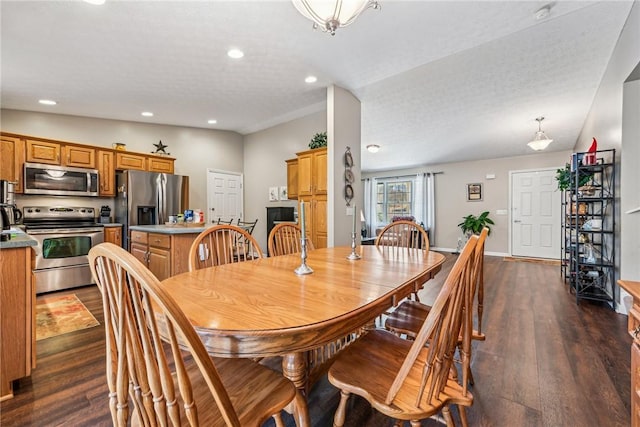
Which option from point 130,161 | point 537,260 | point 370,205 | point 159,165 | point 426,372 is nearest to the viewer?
point 426,372

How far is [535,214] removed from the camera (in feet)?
20.5

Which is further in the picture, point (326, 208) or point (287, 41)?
point (326, 208)

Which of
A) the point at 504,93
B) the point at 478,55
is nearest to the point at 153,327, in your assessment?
the point at 478,55

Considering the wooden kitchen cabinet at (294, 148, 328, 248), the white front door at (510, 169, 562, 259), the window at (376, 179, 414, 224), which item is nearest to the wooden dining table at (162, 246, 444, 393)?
the wooden kitchen cabinet at (294, 148, 328, 248)

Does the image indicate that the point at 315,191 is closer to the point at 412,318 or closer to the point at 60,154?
the point at 412,318

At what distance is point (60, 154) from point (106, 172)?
55 centimetres

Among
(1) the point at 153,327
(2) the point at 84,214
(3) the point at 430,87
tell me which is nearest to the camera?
(1) the point at 153,327

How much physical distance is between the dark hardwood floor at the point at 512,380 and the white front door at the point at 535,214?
3857 millimetres

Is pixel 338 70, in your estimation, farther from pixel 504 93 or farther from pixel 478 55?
pixel 504 93

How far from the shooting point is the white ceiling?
2.27 meters

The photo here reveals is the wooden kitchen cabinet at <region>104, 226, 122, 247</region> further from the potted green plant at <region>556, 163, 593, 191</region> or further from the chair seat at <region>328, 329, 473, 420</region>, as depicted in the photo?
the potted green plant at <region>556, 163, 593, 191</region>

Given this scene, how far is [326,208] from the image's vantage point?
3828 millimetres

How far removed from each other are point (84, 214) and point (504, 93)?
633 centimetres

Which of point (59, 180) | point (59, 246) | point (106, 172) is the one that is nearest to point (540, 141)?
point (106, 172)
